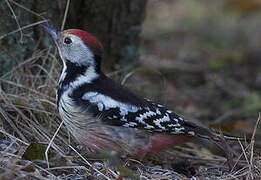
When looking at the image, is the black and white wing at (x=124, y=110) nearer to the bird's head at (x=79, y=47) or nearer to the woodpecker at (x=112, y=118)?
the woodpecker at (x=112, y=118)

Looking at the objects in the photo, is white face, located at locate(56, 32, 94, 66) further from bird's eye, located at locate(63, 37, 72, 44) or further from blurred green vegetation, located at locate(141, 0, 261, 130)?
blurred green vegetation, located at locate(141, 0, 261, 130)

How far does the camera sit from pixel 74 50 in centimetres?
485

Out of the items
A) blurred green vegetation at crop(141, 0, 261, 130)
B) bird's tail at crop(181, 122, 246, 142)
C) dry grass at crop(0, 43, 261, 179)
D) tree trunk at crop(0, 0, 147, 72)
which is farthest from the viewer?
blurred green vegetation at crop(141, 0, 261, 130)

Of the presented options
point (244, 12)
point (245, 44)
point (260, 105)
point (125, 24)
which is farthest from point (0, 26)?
point (244, 12)

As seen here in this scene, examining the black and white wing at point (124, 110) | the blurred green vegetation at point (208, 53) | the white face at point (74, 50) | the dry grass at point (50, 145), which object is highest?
the white face at point (74, 50)

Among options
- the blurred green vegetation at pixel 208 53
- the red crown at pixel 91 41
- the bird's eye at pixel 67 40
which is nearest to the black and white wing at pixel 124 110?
the red crown at pixel 91 41

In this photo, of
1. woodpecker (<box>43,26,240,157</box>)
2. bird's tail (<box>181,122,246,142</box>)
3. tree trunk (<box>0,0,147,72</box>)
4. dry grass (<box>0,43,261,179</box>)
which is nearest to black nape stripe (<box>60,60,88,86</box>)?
woodpecker (<box>43,26,240,157</box>)

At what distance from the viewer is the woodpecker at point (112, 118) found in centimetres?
458

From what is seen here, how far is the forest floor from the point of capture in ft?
14.4

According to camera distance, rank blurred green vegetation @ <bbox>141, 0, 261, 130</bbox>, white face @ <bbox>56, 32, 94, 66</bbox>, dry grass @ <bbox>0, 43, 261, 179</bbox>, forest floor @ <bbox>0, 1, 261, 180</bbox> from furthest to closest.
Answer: blurred green vegetation @ <bbox>141, 0, 261, 130</bbox> < white face @ <bbox>56, 32, 94, 66</bbox> < forest floor @ <bbox>0, 1, 261, 180</bbox> < dry grass @ <bbox>0, 43, 261, 179</bbox>

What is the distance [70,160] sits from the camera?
4.42 meters

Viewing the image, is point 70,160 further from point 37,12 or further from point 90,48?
point 37,12

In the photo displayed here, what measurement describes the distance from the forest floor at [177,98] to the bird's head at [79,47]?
0.51 metres

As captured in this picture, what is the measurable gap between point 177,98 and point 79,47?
9.74 ft
